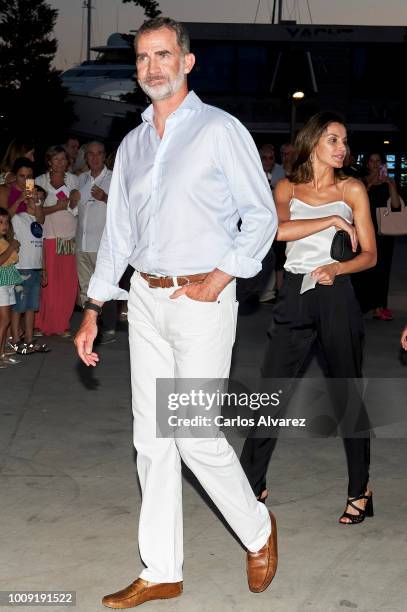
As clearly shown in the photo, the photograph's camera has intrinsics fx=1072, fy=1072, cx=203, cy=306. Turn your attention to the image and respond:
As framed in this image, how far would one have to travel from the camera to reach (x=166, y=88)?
4.14 meters

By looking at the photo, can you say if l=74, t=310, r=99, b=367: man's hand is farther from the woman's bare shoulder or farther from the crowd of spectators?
the crowd of spectators

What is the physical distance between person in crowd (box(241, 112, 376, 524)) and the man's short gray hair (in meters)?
1.38

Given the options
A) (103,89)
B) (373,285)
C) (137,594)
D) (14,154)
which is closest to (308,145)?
(137,594)

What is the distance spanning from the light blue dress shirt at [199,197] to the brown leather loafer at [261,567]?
3.86ft

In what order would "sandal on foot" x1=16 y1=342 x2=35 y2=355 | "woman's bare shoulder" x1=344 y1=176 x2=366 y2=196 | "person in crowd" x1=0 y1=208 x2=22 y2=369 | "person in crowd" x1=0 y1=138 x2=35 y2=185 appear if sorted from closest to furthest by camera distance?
"woman's bare shoulder" x1=344 y1=176 x2=366 y2=196
"person in crowd" x1=0 y1=208 x2=22 y2=369
"sandal on foot" x1=16 y1=342 x2=35 y2=355
"person in crowd" x1=0 y1=138 x2=35 y2=185

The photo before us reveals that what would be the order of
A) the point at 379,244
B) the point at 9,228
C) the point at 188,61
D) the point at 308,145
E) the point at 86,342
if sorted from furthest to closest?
the point at 379,244 → the point at 9,228 → the point at 308,145 → the point at 86,342 → the point at 188,61

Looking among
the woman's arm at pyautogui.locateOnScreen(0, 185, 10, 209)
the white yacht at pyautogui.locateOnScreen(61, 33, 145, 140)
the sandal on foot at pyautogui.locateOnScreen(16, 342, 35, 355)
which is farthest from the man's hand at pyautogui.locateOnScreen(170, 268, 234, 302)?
the white yacht at pyautogui.locateOnScreen(61, 33, 145, 140)

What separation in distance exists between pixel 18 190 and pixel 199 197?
6213 millimetres

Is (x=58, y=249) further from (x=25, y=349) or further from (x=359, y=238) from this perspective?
(x=359, y=238)

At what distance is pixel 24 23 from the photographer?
66.9 metres

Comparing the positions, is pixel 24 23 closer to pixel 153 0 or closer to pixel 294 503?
pixel 153 0

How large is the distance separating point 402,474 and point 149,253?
8.68 ft

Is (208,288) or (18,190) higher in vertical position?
(208,288)

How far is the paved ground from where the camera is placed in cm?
443
